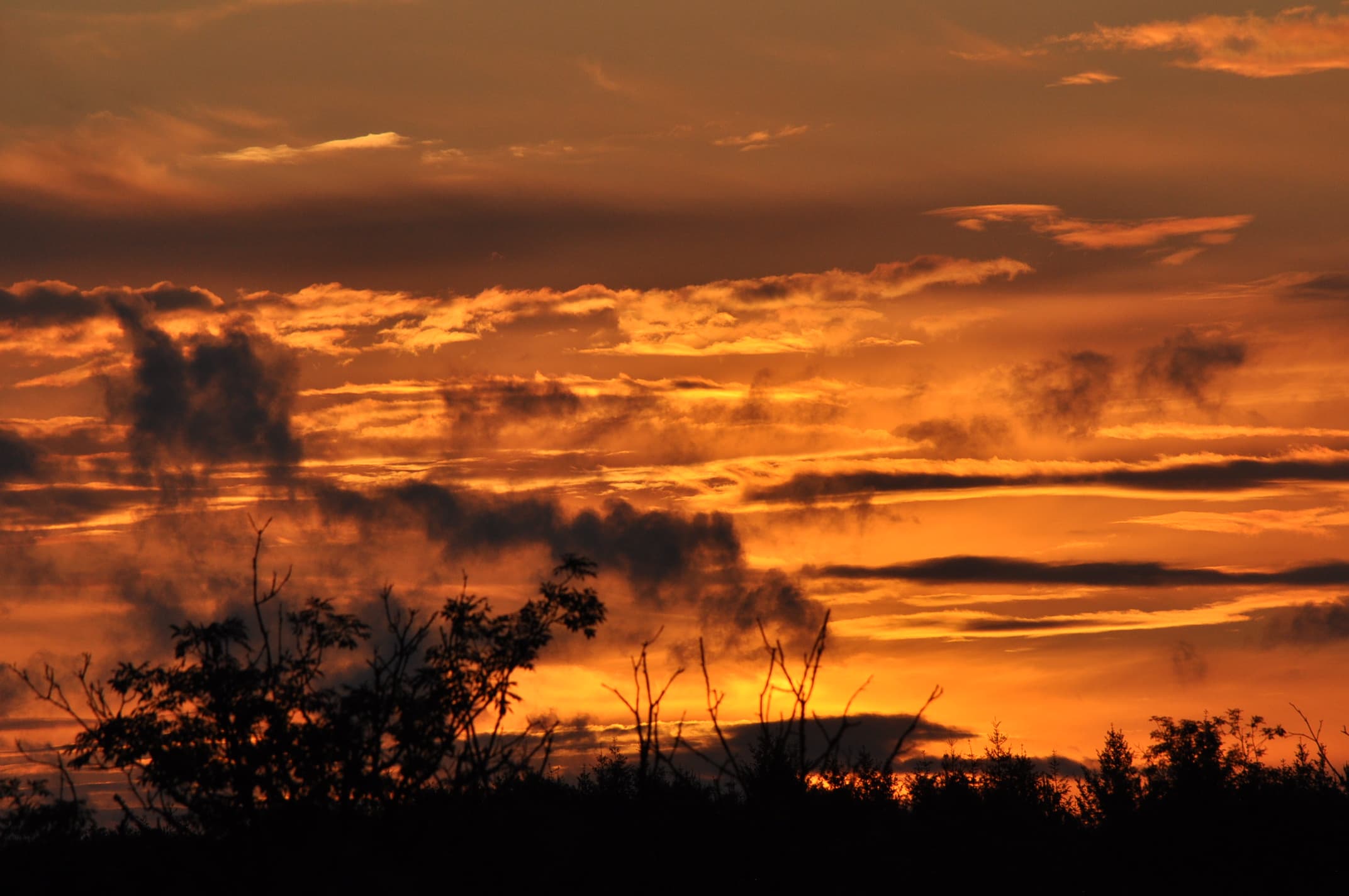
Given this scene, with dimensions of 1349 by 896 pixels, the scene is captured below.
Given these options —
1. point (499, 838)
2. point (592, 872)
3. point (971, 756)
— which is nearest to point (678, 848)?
point (592, 872)

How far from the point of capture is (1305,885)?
39375 millimetres

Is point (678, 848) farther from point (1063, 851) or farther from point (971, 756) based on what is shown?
point (971, 756)

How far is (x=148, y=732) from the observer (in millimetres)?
30016

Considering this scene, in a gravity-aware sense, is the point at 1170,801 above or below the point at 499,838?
below

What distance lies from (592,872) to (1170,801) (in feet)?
71.1

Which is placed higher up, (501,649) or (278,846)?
(501,649)

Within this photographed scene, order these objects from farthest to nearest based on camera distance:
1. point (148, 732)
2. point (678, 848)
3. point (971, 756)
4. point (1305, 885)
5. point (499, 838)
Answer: point (971, 756)
point (1305, 885)
point (678, 848)
point (499, 838)
point (148, 732)

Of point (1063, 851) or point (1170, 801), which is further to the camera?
point (1170, 801)

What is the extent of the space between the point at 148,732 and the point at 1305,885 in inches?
1269

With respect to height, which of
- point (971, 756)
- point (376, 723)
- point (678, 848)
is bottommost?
point (971, 756)

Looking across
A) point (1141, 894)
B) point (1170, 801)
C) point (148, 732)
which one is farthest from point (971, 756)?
point (148, 732)

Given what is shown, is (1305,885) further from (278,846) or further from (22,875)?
(22,875)

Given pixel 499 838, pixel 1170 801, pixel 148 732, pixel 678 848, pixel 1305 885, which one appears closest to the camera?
pixel 148 732

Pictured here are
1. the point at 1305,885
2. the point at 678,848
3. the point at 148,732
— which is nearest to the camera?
the point at 148,732
